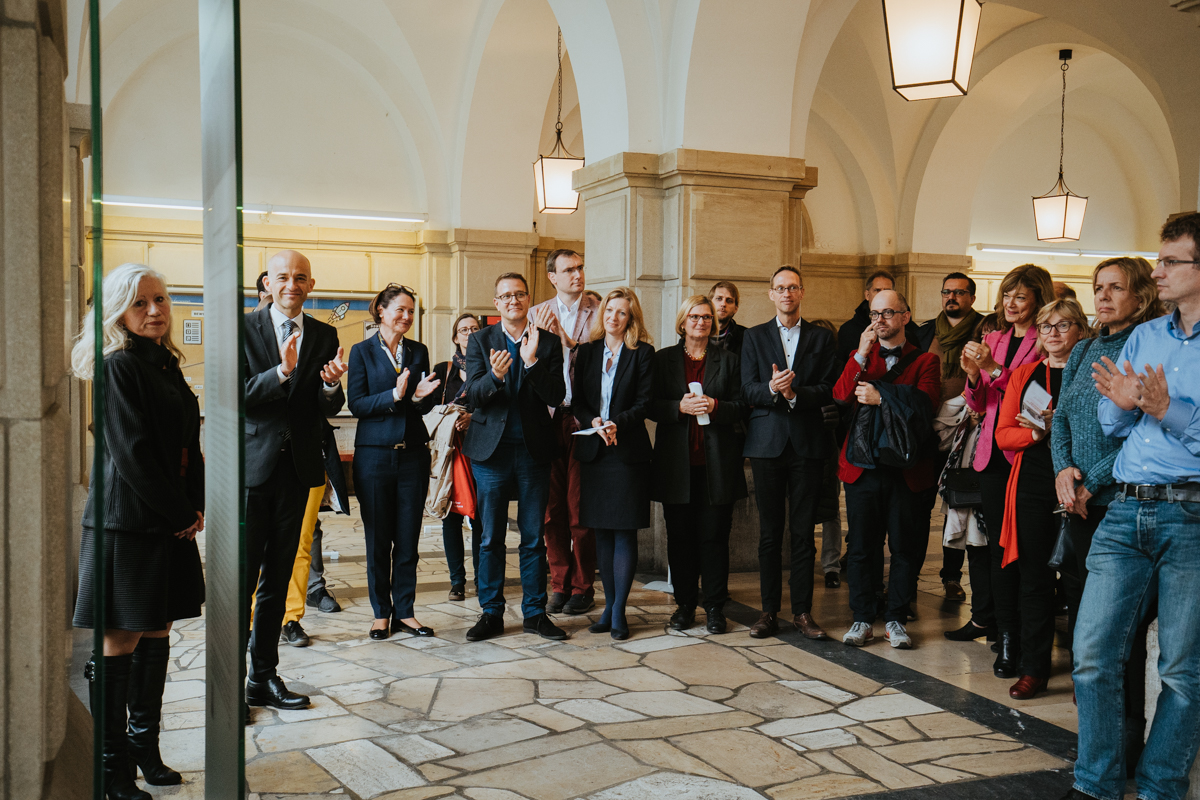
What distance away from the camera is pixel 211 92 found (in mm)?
1152

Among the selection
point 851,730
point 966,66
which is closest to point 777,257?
point 966,66

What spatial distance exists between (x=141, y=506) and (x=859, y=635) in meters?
3.58

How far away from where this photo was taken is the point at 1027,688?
14.1 feet

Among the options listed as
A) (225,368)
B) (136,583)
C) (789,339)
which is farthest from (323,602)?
(225,368)

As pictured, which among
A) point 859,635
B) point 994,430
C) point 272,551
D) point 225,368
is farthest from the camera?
point 859,635

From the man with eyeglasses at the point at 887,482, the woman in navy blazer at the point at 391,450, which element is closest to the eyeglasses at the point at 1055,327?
the man with eyeglasses at the point at 887,482

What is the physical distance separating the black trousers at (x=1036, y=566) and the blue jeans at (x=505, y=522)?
2.38m

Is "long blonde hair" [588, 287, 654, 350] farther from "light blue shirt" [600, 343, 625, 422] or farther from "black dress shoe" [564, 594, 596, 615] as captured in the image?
"black dress shoe" [564, 594, 596, 615]

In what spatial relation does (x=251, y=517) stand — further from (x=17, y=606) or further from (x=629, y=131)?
(x=629, y=131)

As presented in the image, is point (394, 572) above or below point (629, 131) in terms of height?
below

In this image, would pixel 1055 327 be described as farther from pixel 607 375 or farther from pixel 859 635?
pixel 607 375

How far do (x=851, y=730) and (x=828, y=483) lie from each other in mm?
2932

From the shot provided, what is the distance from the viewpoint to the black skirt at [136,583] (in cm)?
283

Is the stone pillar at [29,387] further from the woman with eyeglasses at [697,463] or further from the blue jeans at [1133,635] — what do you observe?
the woman with eyeglasses at [697,463]
